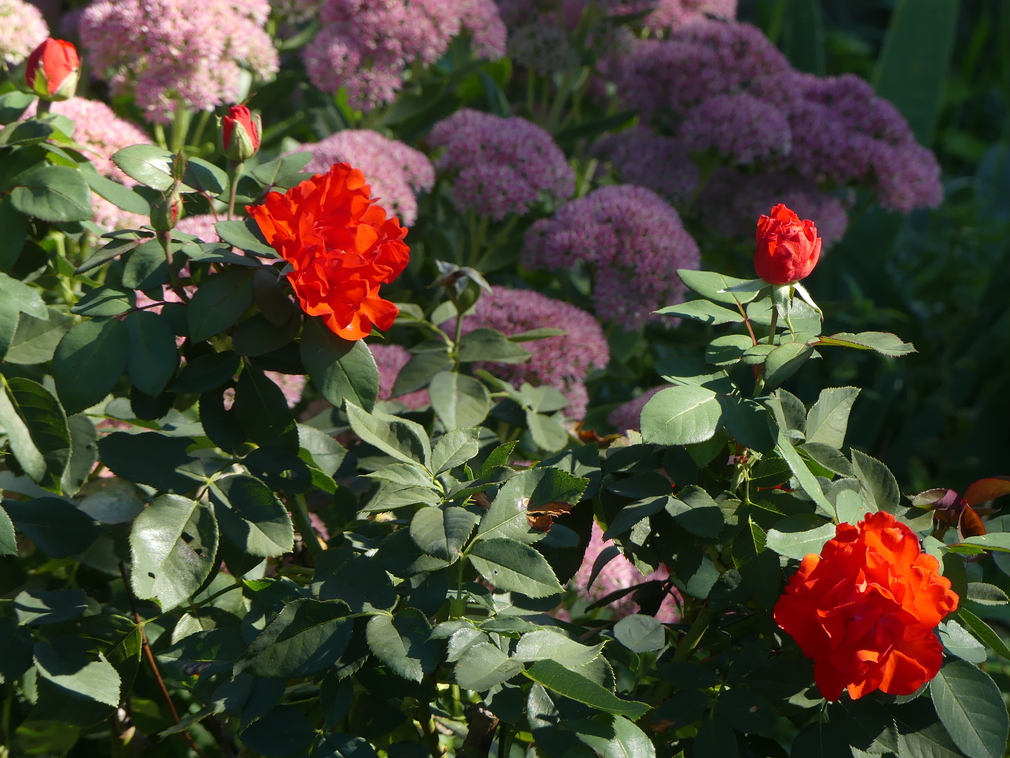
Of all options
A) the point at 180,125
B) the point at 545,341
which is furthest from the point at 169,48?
the point at 545,341

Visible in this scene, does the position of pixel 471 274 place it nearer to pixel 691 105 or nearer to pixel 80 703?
pixel 80 703

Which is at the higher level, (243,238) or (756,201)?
(243,238)

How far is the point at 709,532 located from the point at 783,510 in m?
0.06

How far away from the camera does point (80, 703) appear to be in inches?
21.7

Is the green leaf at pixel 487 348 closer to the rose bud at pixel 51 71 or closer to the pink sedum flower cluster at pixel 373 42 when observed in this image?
the rose bud at pixel 51 71

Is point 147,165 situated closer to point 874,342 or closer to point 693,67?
point 874,342

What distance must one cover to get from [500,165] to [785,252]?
67cm

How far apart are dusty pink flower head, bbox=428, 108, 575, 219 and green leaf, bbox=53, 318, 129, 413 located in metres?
0.64

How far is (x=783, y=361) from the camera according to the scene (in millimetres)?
483

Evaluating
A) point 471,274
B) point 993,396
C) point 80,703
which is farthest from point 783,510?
point 993,396

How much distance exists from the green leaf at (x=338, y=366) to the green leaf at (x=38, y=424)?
6.8 inches

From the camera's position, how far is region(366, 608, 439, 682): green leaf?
0.43 meters

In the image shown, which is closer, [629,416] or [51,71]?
[51,71]

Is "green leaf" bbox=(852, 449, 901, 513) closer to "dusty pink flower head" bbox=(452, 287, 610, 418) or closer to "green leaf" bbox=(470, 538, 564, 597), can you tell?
"green leaf" bbox=(470, 538, 564, 597)
